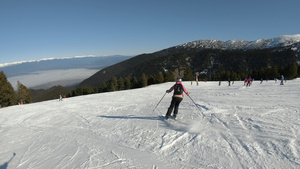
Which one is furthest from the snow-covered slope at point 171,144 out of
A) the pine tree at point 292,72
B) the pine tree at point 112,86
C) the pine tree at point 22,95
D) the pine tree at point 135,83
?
the pine tree at point 292,72

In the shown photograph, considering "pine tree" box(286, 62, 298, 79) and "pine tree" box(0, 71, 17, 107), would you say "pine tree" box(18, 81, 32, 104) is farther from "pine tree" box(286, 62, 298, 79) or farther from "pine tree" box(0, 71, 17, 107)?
"pine tree" box(286, 62, 298, 79)

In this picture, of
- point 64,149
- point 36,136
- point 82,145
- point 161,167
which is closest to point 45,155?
point 64,149

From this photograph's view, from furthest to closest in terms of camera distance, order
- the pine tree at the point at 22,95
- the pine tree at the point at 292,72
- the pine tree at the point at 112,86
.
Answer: the pine tree at the point at 112,86 < the pine tree at the point at 292,72 < the pine tree at the point at 22,95

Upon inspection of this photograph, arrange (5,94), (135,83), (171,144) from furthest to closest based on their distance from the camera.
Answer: (135,83), (5,94), (171,144)

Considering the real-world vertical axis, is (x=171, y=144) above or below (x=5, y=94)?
above

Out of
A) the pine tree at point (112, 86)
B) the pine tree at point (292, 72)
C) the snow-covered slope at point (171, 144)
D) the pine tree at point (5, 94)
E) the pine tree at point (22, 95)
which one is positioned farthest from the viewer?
the pine tree at point (112, 86)

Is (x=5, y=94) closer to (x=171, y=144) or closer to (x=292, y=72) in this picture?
(x=171, y=144)

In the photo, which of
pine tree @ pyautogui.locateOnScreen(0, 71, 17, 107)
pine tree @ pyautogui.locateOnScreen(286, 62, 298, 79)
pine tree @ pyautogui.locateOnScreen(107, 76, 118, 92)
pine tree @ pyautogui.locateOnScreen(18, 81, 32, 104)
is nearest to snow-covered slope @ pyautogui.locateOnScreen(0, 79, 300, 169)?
pine tree @ pyautogui.locateOnScreen(0, 71, 17, 107)

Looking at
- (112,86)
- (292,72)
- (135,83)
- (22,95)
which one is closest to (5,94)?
(22,95)

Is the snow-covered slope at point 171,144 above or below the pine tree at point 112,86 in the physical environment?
above

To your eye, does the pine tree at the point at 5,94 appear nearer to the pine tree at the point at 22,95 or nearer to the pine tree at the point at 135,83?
the pine tree at the point at 22,95

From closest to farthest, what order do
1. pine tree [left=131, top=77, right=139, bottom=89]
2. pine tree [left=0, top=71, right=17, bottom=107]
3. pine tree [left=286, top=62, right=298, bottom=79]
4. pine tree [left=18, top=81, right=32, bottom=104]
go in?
pine tree [left=0, top=71, right=17, bottom=107], pine tree [left=18, top=81, right=32, bottom=104], pine tree [left=286, top=62, right=298, bottom=79], pine tree [left=131, top=77, right=139, bottom=89]

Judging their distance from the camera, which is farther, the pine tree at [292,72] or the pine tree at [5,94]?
the pine tree at [292,72]

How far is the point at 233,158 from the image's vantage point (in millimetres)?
3934
